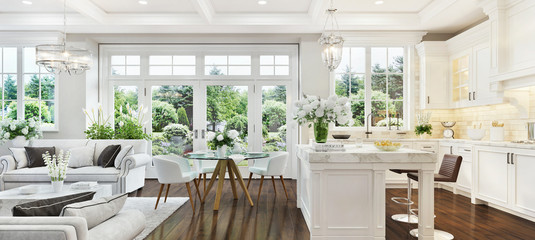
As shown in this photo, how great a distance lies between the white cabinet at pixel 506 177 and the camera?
3.84 metres

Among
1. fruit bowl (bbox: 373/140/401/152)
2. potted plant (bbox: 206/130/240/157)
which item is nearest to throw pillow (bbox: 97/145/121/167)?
potted plant (bbox: 206/130/240/157)

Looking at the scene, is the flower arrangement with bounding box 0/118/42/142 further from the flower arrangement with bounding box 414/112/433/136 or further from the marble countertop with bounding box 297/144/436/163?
the flower arrangement with bounding box 414/112/433/136

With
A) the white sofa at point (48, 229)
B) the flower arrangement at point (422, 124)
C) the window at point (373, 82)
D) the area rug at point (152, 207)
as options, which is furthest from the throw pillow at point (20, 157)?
the flower arrangement at point (422, 124)

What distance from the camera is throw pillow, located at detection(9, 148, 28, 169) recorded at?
17.1ft

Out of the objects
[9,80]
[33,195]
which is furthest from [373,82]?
[9,80]

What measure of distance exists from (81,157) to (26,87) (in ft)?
8.63

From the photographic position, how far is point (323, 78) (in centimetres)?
629

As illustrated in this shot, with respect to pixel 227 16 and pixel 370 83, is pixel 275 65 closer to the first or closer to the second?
pixel 227 16

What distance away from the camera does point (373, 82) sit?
6398 mm

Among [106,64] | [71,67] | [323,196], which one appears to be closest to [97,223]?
[323,196]

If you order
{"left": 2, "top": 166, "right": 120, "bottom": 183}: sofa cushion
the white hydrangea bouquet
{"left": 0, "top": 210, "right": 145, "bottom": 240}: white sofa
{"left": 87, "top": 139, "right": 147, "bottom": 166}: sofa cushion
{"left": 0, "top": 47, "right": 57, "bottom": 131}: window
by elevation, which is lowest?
{"left": 2, "top": 166, "right": 120, "bottom": 183}: sofa cushion

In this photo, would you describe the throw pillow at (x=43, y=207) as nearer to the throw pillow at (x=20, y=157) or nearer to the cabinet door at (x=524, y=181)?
the throw pillow at (x=20, y=157)

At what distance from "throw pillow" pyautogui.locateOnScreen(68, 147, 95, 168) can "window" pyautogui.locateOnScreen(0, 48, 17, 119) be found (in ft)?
8.00

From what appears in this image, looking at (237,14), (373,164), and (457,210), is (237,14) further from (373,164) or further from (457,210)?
(457,210)
